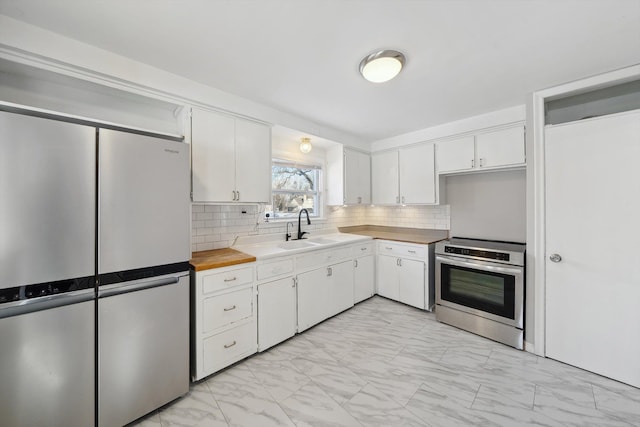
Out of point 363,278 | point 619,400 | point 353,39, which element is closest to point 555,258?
point 619,400

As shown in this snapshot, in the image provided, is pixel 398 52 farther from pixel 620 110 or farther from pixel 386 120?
pixel 620 110

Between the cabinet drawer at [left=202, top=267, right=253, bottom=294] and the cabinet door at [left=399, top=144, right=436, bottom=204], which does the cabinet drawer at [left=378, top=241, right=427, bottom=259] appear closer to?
the cabinet door at [left=399, top=144, right=436, bottom=204]

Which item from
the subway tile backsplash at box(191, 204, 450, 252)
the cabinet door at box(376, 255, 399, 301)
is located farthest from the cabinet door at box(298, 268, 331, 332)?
the cabinet door at box(376, 255, 399, 301)

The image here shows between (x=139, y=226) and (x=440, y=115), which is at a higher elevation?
(x=440, y=115)

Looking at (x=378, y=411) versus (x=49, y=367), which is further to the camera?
(x=378, y=411)

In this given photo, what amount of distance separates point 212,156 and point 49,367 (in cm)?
169

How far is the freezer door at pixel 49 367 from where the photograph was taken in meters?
1.17

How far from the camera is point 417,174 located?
11.2 ft

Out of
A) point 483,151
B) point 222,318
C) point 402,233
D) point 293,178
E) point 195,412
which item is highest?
point 483,151

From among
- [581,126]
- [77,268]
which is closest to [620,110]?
[581,126]

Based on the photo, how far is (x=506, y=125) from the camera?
2615 millimetres

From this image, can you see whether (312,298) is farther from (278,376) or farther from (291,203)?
(291,203)

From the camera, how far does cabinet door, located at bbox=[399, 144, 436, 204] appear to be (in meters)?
3.27

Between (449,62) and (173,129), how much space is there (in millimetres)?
2414
